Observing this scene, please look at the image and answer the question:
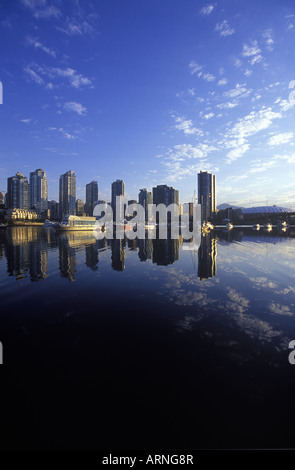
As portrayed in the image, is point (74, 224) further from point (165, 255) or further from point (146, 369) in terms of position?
point (146, 369)

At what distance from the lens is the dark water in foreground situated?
4.70m

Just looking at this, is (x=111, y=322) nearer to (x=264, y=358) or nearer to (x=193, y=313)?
(x=193, y=313)

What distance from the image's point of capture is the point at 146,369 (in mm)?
6691

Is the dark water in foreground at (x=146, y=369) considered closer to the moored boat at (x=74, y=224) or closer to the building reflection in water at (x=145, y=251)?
the building reflection in water at (x=145, y=251)

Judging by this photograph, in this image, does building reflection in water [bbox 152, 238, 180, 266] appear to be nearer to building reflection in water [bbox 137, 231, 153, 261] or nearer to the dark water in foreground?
building reflection in water [bbox 137, 231, 153, 261]

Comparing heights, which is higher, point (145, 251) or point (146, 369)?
point (145, 251)

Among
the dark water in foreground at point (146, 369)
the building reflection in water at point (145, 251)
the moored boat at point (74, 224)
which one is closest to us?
the dark water in foreground at point (146, 369)

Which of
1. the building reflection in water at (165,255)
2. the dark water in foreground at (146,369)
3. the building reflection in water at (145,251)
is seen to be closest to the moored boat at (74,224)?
the building reflection in water at (145,251)

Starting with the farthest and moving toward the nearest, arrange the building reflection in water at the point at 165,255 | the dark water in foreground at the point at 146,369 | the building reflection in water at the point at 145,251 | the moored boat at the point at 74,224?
the moored boat at the point at 74,224, the building reflection in water at the point at 145,251, the building reflection in water at the point at 165,255, the dark water in foreground at the point at 146,369

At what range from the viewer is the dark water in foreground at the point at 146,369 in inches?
185

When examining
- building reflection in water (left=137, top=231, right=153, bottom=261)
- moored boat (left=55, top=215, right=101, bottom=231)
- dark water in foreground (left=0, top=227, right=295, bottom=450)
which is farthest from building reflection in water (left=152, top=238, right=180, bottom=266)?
moored boat (left=55, top=215, right=101, bottom=231)

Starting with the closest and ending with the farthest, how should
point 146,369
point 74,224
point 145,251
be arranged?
point 146,369, point 145,251, point 74,224

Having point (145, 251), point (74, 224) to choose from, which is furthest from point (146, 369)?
point (74, 224)

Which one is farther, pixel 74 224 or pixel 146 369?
pixel 74 224
